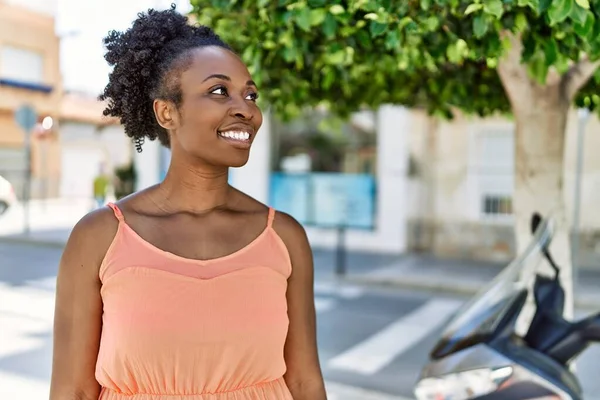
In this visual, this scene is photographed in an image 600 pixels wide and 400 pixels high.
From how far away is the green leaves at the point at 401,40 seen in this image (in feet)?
7.29

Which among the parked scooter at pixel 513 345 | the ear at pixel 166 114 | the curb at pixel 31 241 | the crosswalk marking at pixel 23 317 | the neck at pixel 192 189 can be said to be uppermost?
the ear at pixel 166 114

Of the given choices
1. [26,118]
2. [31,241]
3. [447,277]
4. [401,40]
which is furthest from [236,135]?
[31,241]

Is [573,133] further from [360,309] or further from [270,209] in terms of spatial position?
[270,209]

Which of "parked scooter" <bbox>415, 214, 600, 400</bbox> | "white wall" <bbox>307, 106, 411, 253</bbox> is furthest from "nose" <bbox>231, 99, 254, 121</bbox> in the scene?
"white wall" <bbox>307, 106, 411, 253</bbox>

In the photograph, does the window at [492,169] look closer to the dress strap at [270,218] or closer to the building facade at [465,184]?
the building facade at [465,184]

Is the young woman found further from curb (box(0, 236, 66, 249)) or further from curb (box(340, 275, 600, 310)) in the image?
curb (box(0, 236, 66, 249))

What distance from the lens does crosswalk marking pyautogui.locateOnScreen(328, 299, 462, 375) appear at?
6125mm

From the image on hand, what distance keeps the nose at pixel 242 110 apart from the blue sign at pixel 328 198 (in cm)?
1213

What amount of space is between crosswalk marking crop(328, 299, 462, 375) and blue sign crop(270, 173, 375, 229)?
4.83 meters

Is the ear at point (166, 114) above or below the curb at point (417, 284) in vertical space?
above

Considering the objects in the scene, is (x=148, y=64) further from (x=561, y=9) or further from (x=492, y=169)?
(x=492, y=169)

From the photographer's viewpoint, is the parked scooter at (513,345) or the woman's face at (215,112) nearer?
the woman's face at (215,112)

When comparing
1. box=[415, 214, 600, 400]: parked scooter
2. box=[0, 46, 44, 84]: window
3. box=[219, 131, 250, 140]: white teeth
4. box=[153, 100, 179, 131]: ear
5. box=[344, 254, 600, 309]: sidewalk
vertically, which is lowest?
box=[344, 254, 600, 309]: sidewalk

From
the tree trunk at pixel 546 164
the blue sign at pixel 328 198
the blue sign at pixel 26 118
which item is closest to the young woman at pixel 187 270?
the tree trunk at pixel 546 164
